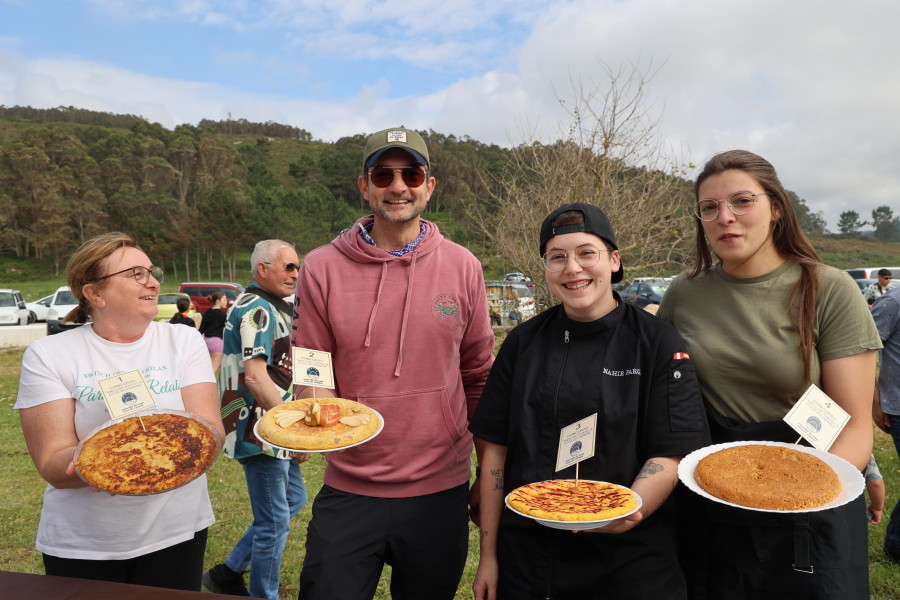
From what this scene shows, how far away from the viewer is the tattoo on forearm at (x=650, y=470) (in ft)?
5.86

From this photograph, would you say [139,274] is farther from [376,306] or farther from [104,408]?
[376,306]

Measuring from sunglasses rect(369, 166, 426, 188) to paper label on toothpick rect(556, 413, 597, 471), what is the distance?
1.22 m

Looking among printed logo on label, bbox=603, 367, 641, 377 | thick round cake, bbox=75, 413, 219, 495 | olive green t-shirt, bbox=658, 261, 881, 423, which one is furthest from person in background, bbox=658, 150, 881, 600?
thick round cake, bbox=75, 413, 219, 495

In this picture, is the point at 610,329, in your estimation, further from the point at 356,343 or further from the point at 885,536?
the point at 885,536

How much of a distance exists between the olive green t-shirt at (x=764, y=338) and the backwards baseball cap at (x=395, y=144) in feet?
4.24

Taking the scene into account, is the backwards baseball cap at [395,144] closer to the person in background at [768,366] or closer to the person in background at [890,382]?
the person in background at [768,366]

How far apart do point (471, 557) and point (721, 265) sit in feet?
9.85

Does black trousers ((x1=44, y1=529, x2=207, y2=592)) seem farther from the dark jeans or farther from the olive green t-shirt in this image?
the dark jeans

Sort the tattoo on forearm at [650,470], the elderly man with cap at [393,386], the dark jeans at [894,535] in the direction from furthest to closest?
1. the dark jeans at [894,535]
2. the elderly man with cap at [393,386]
3. the tattoo on forearm at [650,470]

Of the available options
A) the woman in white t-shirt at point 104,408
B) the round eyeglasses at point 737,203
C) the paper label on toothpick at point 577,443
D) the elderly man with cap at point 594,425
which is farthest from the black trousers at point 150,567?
the round eyeglasses at point 737,203

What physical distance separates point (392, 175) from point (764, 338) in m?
1.55

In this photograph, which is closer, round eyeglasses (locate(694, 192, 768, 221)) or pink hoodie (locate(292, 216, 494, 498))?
round eyeglasses (locate(694, 192, 768, 221))

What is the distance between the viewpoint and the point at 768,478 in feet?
5.68

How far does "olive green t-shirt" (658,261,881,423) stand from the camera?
6.18ft
